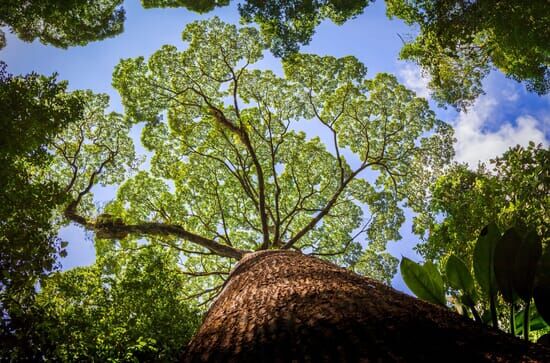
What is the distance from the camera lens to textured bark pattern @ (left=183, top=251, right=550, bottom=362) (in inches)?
59.1

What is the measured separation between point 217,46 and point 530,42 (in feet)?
25.0

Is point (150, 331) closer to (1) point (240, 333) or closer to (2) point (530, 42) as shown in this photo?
(1) point (240, 333)

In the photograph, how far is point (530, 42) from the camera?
6.94m

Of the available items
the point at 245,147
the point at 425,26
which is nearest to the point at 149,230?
the point at 245,147

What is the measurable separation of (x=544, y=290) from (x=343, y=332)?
1.13 m

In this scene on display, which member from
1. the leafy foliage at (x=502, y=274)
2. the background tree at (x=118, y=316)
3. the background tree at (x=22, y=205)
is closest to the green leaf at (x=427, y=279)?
the leafy foliage at (x=502, y=274)

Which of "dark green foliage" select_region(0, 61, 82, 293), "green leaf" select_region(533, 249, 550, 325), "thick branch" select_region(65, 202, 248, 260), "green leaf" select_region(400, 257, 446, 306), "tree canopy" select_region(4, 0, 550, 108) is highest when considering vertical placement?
"tree canopy" select_region(4, 0, 550, 108)

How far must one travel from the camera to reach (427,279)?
2.79 m

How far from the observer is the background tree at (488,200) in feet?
15.5

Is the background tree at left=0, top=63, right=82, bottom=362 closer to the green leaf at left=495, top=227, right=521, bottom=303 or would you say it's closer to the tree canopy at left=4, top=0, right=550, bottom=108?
the tree canopy at left=4, top=0, right=550, bottom=108

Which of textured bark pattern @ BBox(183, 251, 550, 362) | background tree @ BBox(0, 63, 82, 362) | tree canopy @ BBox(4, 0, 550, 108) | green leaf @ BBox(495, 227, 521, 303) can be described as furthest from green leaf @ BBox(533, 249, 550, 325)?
tree canopy @ BBox(4, 0, 550, 108)

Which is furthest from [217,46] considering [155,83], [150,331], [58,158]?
[150,331]

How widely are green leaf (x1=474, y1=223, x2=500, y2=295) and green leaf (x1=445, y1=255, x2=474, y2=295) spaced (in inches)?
6.3

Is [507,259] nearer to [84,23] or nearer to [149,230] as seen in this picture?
[149,230]
